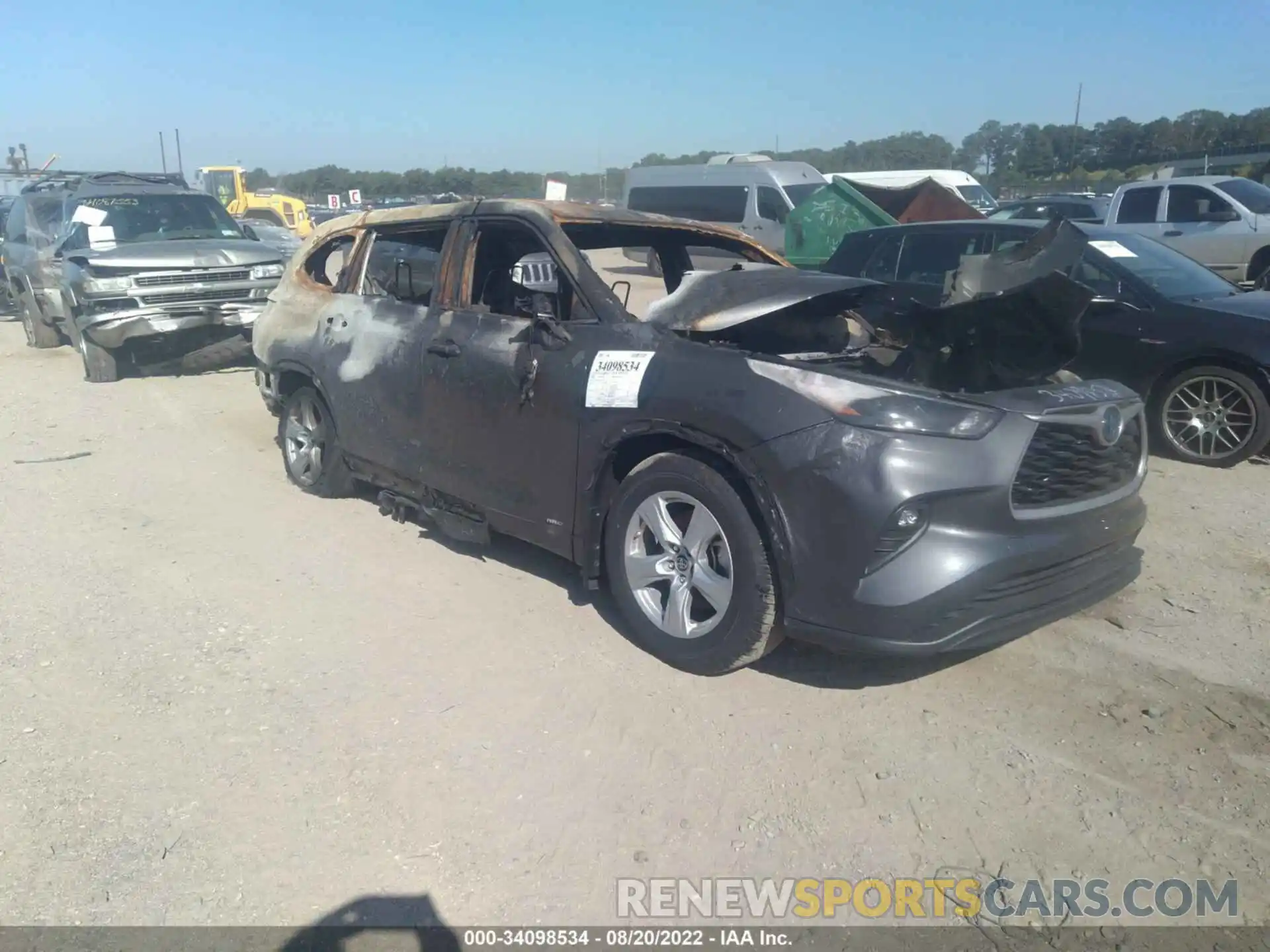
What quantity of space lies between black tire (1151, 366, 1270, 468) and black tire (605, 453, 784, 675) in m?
4.66

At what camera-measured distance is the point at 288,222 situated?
3606 cm

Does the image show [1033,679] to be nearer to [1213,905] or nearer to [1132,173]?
[1213,905]

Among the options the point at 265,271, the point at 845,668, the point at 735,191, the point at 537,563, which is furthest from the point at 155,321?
the point at 735,191

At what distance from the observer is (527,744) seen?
11.6ft

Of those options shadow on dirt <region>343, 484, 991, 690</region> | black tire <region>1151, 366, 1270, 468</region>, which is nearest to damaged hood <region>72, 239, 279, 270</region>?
shadow on dirt <region>343, 484, 991, 690</region>

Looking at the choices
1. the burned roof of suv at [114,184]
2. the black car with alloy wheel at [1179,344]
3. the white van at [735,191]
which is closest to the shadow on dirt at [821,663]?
the black car with alloy wheel at [1179,344]

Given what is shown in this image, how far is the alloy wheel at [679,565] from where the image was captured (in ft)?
12.4

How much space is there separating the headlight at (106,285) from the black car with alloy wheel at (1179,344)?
25.7 ft

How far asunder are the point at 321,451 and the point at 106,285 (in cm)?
552

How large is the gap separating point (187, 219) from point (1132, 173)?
1388 inches

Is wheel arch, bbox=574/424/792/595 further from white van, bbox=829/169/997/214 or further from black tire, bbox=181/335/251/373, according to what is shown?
white van, bbox=829/169/997/214

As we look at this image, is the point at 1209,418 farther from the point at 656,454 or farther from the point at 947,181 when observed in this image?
the point at 947,181

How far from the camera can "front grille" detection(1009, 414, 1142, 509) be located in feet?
11.4

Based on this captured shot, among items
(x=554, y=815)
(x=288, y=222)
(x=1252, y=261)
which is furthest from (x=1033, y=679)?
(x=288, y=222)
